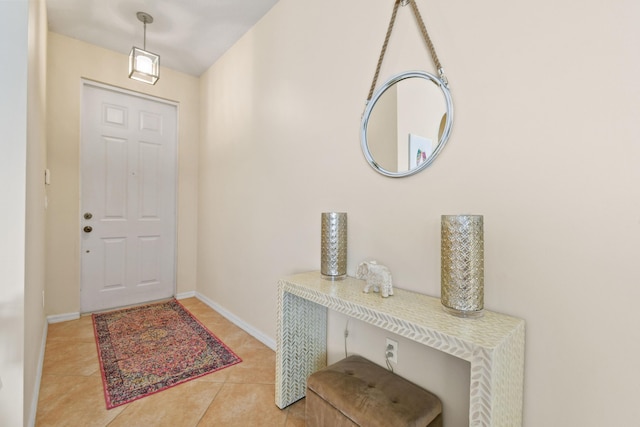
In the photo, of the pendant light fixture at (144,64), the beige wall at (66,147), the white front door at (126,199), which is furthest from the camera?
the white front door at (126,199)

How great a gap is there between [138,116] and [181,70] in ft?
2.39

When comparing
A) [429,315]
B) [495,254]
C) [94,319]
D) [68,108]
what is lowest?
[94,319]

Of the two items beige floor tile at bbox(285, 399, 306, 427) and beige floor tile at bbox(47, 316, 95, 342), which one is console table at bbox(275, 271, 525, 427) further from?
beige floor tile at bbox(47, 316, 95, 342)

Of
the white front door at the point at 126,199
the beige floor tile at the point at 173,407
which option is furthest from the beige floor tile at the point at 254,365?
the white front door at the point at 126,199

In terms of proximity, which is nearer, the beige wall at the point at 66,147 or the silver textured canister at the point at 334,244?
the silver textured canister at the point at 334,244

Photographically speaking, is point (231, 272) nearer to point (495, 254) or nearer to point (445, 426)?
point (445, 426)

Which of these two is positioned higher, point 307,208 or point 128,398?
point 307,208

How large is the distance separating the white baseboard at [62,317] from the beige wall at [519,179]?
8.00 feet

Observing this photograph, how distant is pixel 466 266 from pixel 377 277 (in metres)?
0.39

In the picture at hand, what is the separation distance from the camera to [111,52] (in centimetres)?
302

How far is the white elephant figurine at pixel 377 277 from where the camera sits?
1314 millimetres

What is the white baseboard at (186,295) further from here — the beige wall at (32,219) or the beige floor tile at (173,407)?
the beige floor tile at (173,407)

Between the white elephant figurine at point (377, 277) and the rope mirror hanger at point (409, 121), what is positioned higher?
the rope mirror hanger at point (409, 121)

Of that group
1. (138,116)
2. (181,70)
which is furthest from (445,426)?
(181,70)
